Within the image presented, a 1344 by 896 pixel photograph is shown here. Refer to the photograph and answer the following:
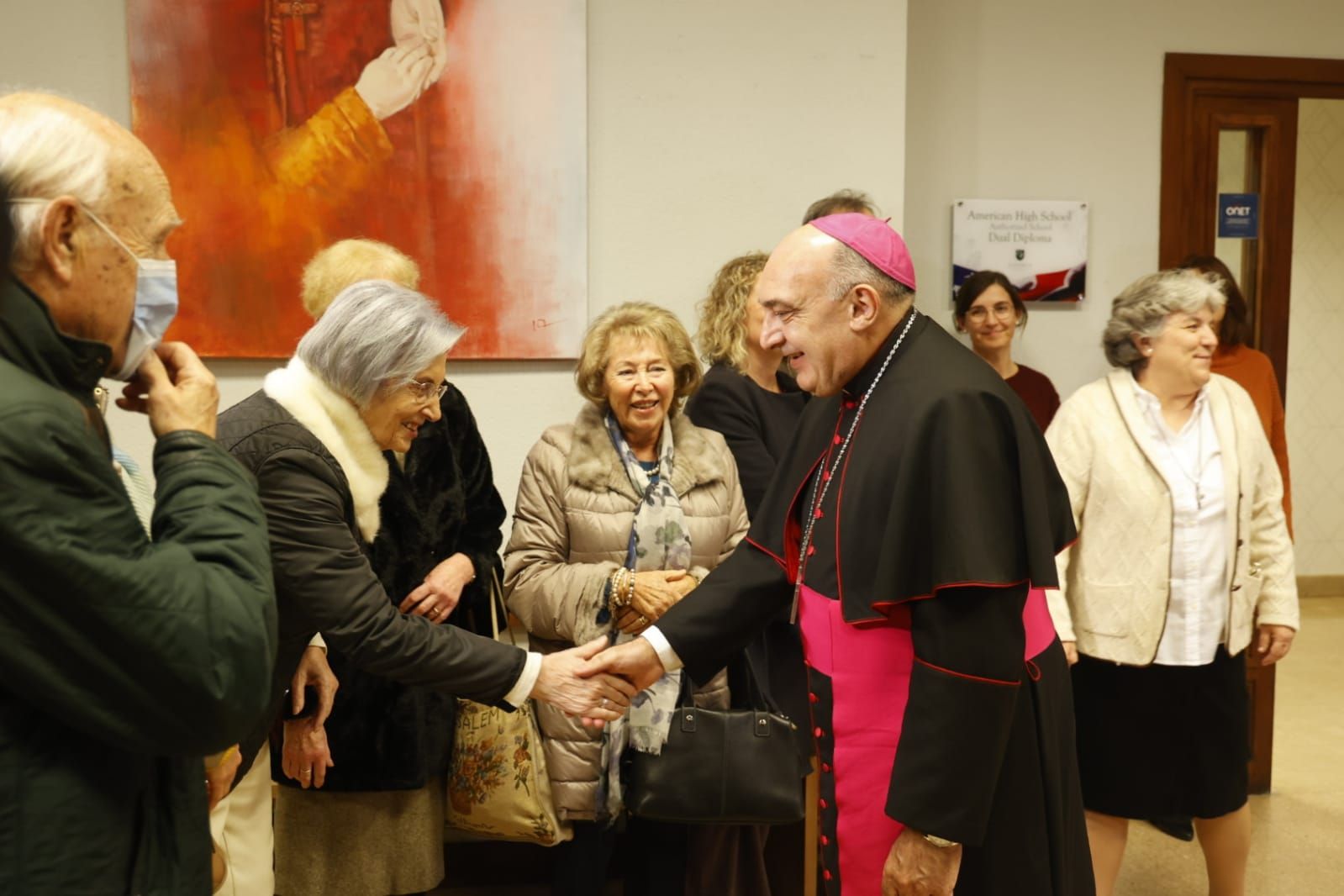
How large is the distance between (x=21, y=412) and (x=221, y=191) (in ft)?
8.65

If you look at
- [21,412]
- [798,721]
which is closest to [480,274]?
[798,721]

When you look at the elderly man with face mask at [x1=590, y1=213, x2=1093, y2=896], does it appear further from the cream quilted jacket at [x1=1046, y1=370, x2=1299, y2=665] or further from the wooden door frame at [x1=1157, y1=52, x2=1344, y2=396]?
the wooden door frame at [x1=1157, y1=52, x2=1344, y2=396]

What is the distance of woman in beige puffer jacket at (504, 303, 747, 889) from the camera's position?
2.88 m

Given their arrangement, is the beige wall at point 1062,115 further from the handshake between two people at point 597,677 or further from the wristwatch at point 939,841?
Result: the wristwatch at point 939,841

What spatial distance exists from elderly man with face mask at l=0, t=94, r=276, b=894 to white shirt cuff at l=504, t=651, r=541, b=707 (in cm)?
93

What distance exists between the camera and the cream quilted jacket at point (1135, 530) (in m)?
3.01

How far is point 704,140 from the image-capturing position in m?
3.69

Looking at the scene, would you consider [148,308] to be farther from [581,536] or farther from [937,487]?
[581,536]

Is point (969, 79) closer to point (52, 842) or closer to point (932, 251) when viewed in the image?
point (932, 251)

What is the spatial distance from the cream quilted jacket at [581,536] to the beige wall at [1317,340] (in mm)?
5677

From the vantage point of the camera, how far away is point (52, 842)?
3.60ft

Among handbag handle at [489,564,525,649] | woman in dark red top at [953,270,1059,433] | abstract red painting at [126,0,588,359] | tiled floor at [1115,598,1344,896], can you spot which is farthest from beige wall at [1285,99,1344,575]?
handbag handle at [489,564,525,649]

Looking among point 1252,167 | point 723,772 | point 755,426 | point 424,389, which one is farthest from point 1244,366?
point 424,389

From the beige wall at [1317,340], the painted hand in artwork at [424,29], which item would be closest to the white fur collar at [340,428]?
the painted hand in artwork at [424,29]
